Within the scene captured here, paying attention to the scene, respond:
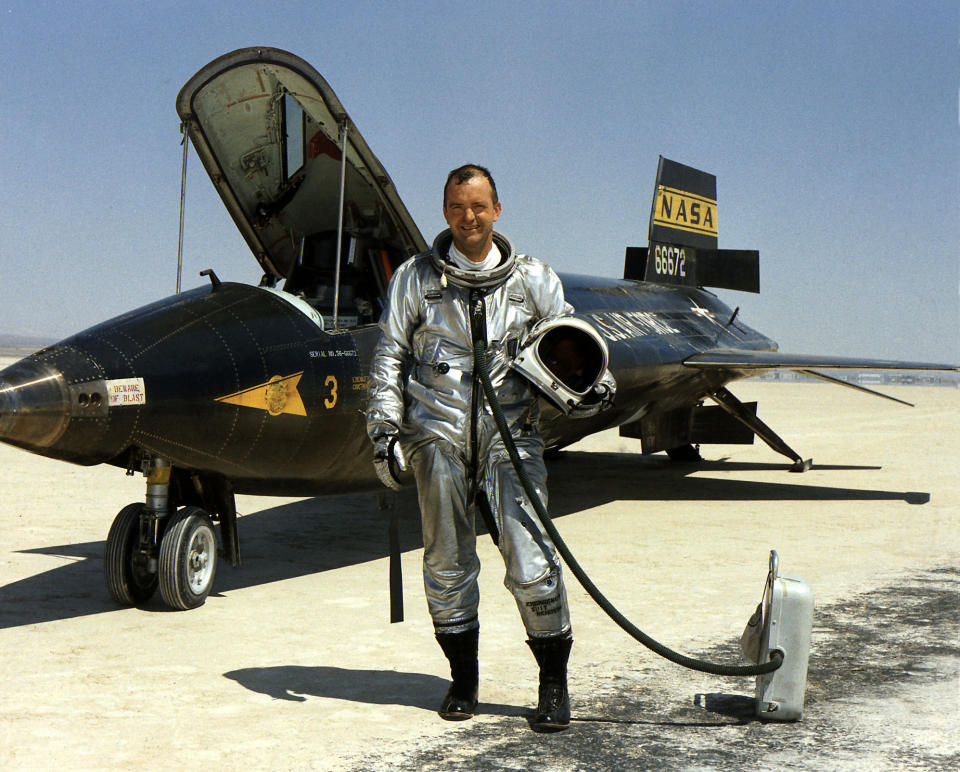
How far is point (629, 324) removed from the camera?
11641 mm

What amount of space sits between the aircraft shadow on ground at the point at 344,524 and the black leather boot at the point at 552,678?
51.2 inches

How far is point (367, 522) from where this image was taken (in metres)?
10.1

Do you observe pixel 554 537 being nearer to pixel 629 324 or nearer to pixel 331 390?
pixel 331 390

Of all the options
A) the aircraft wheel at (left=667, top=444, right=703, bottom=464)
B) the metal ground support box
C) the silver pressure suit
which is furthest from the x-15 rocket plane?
the aircraft wheel at (left=667, top=444, right=703, bottom=464)

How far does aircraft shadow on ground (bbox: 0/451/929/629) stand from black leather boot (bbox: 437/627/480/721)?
1027mm

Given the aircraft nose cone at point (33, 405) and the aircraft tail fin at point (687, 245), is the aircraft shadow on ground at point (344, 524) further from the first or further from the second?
the aircraft tail fin at point (687, 245)

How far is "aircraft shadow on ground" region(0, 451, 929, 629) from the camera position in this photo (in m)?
6.86

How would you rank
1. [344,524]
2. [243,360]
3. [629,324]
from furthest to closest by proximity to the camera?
[629,324], [344,524], [243,360]

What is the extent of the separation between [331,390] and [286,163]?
248cm

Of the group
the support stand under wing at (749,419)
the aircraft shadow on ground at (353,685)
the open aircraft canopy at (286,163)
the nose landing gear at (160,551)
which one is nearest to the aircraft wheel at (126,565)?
the nose landing gear at (160,551)

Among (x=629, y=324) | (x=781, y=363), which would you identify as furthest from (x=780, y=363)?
(x=629, y=324)

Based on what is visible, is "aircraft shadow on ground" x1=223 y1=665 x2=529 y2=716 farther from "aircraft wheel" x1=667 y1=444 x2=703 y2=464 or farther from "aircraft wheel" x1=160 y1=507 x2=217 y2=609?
"aircraft wheel" x1=667 y1=444 x2=703 y2=464

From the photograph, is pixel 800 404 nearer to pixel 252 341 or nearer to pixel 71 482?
pixel 71 482

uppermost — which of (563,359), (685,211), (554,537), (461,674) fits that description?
(685,211)
